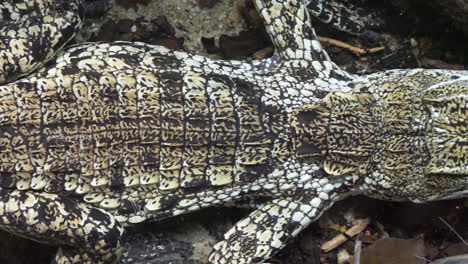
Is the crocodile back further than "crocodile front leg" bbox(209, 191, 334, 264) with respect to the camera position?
No

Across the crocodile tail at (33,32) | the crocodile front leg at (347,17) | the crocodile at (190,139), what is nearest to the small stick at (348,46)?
the crocodile front leg at (347,17)

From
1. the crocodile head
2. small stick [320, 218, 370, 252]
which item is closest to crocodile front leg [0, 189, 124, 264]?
the crocodile head

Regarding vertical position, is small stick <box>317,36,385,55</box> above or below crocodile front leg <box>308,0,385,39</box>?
below

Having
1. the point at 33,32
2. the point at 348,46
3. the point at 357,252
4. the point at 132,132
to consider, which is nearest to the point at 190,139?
the point at 132,132

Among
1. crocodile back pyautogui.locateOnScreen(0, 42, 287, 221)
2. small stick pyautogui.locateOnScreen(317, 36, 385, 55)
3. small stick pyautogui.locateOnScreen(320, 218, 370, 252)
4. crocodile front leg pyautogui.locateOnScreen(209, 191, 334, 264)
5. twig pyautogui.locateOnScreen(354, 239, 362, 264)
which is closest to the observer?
crocodile back pyautogui.locateOnScreen(0, 42, 287, 221)

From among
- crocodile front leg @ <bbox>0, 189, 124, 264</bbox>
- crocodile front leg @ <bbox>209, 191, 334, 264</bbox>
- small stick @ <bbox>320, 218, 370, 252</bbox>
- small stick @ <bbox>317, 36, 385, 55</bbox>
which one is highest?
small stick @ <bbox>317, 36, 385, 55</bbox>

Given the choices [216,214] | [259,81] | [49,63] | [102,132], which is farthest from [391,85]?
[49,63]

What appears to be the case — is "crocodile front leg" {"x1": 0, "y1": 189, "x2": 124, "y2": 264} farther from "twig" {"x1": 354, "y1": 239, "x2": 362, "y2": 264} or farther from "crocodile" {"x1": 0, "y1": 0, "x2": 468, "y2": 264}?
"twig" {"x1": 354, "y1": 239, "x2": 362, "y2": 264}
